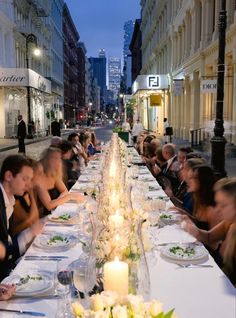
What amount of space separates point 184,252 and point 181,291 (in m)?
0.66

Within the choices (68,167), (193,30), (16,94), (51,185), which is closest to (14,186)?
(51,185)

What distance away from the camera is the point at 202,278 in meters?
2.77

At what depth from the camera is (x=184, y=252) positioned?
3.21 meters

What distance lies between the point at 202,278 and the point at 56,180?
392 centimetres

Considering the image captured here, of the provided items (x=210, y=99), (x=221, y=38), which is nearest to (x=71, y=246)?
(x=221, y=38)

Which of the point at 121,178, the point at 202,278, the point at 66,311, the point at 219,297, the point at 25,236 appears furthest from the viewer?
the point at 121,178

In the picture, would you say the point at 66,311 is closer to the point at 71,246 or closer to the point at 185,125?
the point at 71,246

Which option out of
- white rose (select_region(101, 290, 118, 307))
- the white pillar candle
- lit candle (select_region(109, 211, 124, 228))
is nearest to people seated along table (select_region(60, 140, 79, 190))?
the white pillar candle

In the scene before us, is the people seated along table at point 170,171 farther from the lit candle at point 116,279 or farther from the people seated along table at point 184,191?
the lit candle at point 116,279

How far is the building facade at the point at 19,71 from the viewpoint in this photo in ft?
92.7

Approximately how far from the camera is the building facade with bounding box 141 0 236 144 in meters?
18.5

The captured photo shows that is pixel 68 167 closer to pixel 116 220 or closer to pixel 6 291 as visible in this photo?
pixel 116 220

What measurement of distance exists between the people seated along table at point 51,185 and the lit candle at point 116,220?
2.15 m

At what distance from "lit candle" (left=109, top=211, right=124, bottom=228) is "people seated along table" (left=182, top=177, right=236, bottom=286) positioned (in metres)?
0.82
